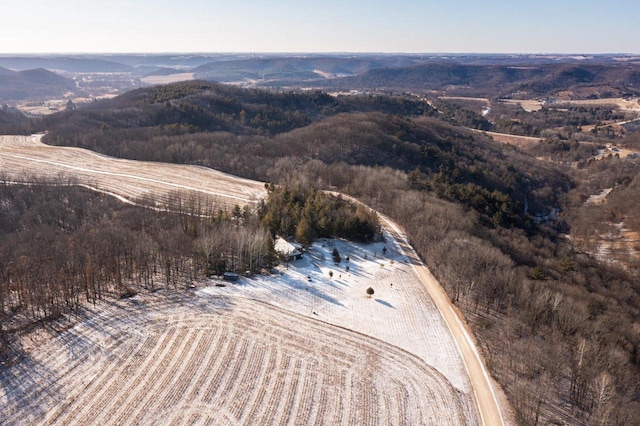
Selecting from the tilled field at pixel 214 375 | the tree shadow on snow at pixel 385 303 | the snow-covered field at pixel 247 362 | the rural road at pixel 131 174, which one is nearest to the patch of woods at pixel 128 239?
the snow-covered field at pixel 247 362

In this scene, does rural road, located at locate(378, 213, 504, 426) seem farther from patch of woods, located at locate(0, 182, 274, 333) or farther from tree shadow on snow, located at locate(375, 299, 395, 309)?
patch of woods, located at locate(0, 182, 274, 333)

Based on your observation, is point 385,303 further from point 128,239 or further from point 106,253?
point 106,253

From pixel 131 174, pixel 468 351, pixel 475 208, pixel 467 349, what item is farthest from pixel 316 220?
pixel 131 174

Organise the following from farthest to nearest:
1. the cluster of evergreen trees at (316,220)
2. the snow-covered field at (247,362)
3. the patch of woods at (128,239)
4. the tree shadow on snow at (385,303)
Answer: the cluster of evergreen trees at (316,220), the tree shadow on snow at (385,303), the patch of woods at (128,239), the snow-covered field at (247,362)

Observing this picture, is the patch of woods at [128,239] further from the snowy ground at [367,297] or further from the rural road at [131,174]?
the rural road at [131,174]

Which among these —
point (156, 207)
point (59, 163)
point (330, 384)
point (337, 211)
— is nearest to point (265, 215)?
point (337, 211)

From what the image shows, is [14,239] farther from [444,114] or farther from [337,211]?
[444,114]
